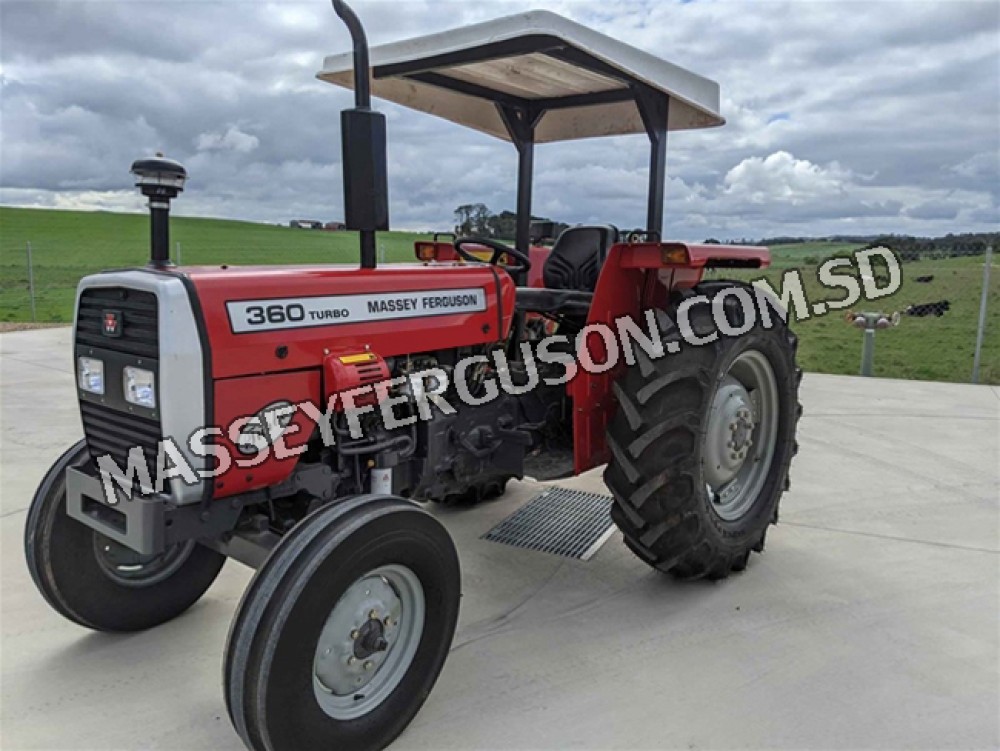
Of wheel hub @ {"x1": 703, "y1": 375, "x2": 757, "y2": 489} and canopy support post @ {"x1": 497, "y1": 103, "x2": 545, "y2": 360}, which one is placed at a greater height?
canopy support post @ {"x1": 497, "y1": 103, "x2": 545, "y2": 360}

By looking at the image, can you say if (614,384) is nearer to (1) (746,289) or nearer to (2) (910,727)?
(1) (746,289)

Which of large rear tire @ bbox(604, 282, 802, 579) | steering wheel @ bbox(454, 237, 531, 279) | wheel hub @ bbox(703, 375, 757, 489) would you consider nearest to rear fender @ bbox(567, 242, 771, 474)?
large rear tire @ bbox(604, 282, 802, 579)

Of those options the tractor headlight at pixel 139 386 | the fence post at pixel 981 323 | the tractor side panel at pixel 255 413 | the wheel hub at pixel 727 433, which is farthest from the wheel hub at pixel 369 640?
the fence post at pixel 981 323

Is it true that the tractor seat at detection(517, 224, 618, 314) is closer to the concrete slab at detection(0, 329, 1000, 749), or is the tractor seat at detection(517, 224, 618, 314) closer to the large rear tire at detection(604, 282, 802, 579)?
the large rear tire at detection(604, 282, 802, 579)

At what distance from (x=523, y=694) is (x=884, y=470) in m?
3.49

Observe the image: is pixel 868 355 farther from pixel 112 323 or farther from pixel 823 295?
pixel 112 323

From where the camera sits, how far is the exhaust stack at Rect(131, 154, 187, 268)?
238 cm

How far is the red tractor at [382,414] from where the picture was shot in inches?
88.7

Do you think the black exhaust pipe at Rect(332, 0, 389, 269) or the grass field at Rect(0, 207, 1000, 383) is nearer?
the black exhaust pipe at Rect(332, 0, 389, 269)

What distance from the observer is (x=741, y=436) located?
3547 mm

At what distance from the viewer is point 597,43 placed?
2.98 meters

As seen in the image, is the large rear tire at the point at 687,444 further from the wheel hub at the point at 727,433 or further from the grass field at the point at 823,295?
the grass field at the point at 823,295

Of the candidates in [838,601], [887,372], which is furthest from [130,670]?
[887,372]

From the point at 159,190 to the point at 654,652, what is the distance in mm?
2298
